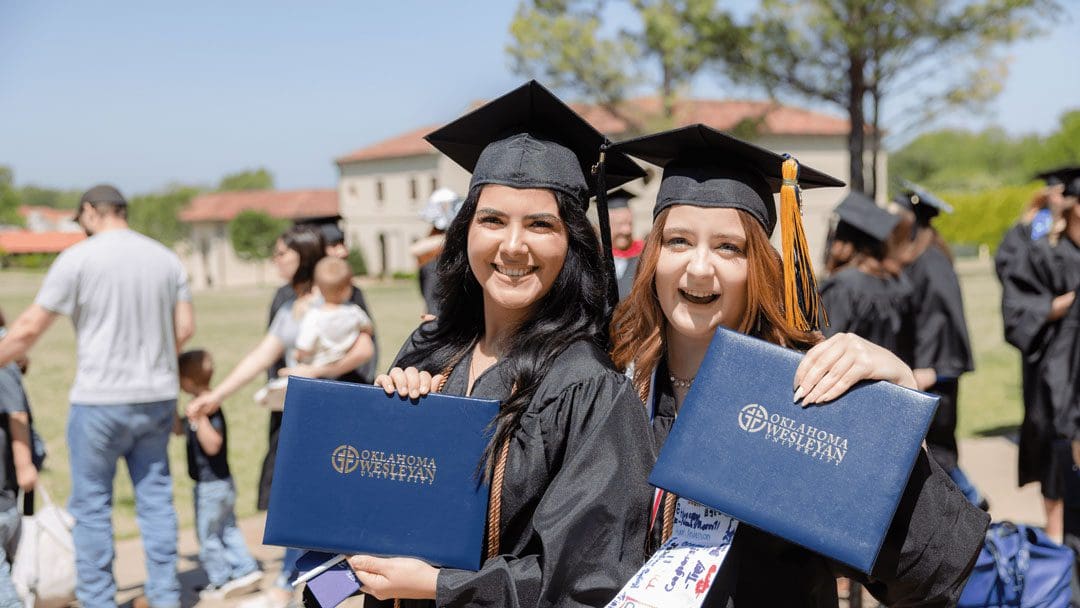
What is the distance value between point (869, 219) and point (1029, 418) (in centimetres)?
171

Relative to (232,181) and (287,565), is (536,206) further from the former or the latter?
(232,181)

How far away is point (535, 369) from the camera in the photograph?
6.09ft

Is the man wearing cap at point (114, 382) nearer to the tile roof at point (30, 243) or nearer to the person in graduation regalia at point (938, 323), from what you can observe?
the person in graduation regalia at point (938, 323)

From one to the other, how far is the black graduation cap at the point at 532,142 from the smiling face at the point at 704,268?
280mm

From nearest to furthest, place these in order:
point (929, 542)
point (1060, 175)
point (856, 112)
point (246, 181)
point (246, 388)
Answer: point (929, 542) < point (1060, 175) < point (246, 388) < point (856, 112) < point (246, 181)

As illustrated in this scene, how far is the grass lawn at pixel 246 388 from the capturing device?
22.2 feet

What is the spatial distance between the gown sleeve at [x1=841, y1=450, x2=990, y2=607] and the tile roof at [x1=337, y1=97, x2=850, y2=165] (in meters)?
18.8

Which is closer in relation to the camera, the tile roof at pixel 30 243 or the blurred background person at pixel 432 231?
the blurred background person at pixel 432 231

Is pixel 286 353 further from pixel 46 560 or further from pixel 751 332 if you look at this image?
pixel 751 332

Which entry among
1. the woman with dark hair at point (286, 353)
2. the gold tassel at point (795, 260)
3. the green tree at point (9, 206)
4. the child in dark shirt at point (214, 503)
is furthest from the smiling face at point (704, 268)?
the green tree at point (9, 206)

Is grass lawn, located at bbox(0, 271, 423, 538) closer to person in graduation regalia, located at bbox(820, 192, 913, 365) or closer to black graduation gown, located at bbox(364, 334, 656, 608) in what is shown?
person in graduation regalia, located at bbox(820, 192, 913, 365)

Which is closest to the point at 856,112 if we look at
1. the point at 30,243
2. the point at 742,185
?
the point at 742,185

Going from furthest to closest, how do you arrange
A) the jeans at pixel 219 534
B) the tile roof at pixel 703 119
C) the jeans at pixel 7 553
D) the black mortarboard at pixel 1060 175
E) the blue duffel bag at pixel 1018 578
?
the tile roof at pixel 703 119, the black mortarboard at pixel 1060 175, the jeans at pixel 219 534, the jeans at pixel 7 553, the blue duffel bag at pixel 1018 578

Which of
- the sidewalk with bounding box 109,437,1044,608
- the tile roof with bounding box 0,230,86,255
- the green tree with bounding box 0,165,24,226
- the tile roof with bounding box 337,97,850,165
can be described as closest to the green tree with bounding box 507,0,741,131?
the tile roof with bounding box 337,97,850,165
